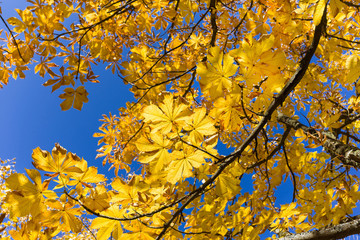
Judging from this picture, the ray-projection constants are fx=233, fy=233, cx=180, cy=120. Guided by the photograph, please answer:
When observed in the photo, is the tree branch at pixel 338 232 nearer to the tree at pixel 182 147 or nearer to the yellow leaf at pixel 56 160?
the tree at pixel 182 147

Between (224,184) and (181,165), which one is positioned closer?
(181,165)

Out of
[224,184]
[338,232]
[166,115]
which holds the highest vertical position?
[166,115]

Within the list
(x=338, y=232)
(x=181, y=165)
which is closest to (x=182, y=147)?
(x=181, y=165)

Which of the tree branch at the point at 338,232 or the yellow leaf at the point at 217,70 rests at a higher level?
the yellow leaf at the point at 217,70

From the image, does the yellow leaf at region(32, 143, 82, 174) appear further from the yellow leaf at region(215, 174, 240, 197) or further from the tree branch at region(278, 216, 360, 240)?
the tree branch at region(278, 216, 360, 240)

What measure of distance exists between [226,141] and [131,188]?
309 cm

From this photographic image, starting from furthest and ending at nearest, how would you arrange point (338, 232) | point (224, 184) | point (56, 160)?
1. point (338, 232)
2. point (224, 184)
3. point (56, 160)

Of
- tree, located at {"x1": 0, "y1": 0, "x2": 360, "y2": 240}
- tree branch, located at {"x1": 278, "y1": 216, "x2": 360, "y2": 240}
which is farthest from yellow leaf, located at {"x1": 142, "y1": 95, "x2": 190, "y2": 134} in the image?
tree branch, located at {"x1": 278, "y1": 216, "x2": 360, "y2": 240}

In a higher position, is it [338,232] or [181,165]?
[181,165]

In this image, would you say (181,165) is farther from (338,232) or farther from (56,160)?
(338,232)

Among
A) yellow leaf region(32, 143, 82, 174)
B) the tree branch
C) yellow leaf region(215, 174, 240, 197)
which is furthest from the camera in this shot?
the tree branch

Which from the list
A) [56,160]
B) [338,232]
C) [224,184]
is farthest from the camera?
[338,232]

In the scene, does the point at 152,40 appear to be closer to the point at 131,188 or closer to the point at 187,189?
the point at 187,189

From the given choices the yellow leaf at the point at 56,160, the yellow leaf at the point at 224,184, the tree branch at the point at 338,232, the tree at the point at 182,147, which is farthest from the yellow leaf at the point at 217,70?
the tree branch at the point at 338,232
